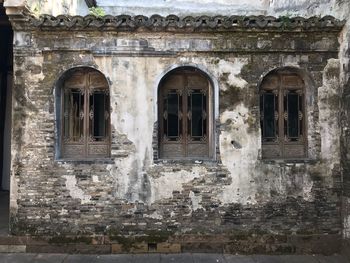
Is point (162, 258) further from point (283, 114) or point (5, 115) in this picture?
point (5, 115)

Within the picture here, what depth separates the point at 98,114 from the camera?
294 inches

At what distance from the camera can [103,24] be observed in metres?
6.99

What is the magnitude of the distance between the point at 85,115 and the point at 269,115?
11.5ft

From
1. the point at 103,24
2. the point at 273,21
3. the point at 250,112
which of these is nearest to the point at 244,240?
the point at 250,112

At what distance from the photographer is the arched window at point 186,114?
24.3 feet

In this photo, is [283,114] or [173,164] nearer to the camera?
[173,164]

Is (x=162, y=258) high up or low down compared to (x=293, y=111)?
down

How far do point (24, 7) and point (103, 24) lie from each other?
136cm

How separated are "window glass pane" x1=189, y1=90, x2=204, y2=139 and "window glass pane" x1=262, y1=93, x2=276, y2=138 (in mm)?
1209

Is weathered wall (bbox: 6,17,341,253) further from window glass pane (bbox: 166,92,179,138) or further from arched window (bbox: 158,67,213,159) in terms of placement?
window glass pane (bbox: 166,92,179,138)

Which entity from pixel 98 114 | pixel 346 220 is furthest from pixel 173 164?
pixel 346 220

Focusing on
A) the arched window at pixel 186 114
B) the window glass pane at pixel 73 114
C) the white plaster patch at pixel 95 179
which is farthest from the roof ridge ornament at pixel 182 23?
the white plaster patch at pixel 95 179

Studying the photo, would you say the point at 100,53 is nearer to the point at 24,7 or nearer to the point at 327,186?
Answer: the point at 24,7

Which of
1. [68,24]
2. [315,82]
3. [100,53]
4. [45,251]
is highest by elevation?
[68,24]
